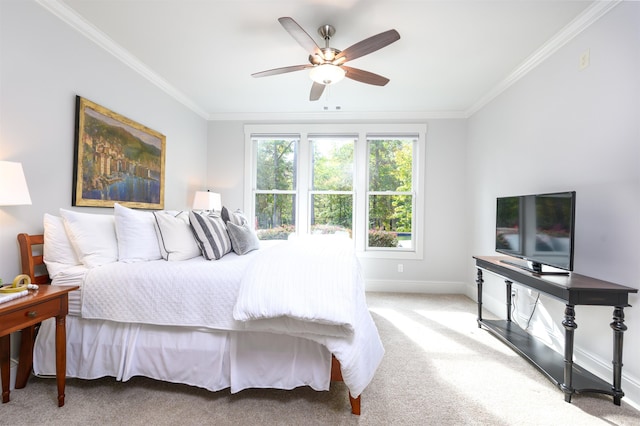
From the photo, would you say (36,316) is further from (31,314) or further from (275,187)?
(275,187)

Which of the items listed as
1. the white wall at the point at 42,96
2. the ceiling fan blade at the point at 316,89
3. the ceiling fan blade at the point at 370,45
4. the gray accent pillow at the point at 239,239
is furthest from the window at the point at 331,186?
the white wall at the point at 42,96

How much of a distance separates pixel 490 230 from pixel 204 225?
3.17 m

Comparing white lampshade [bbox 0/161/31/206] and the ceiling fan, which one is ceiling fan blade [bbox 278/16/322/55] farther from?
white lampshade [bbox 0/161/31/206]

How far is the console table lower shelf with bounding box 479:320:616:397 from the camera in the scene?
180 centimetres

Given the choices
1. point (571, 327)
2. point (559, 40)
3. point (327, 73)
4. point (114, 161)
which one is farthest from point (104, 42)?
point (571, 327)

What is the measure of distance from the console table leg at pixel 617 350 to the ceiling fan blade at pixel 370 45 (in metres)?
2.12

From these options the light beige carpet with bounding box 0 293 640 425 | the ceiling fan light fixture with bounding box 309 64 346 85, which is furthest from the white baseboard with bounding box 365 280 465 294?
the ceiling fan light fixture with bounding box 309 64 346 85

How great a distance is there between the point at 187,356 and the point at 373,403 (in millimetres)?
1149

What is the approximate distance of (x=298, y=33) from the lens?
1.95 metres

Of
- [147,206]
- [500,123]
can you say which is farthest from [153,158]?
[500,123]

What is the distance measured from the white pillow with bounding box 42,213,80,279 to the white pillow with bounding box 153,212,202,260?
538 millimetres

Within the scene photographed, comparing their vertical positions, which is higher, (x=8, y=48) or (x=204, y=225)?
(x=8, y=48)

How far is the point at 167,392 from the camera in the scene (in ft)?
5.92

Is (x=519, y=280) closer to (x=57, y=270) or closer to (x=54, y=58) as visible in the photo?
(x=57, y=270)
